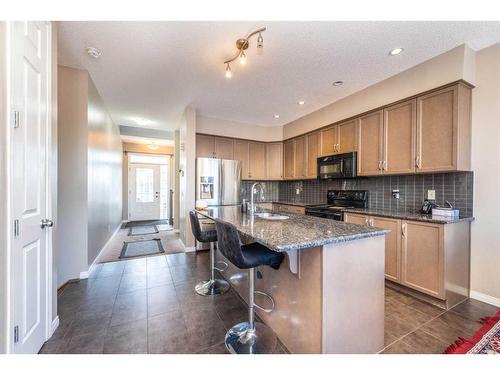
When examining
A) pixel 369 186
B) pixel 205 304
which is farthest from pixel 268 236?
pixel 369 186

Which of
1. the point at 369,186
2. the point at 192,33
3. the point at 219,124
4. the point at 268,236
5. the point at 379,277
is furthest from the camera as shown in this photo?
the point at 219,124

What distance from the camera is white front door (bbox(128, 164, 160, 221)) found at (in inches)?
289

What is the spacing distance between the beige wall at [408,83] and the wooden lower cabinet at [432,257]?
159 cm

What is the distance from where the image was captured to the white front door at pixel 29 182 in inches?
48.6

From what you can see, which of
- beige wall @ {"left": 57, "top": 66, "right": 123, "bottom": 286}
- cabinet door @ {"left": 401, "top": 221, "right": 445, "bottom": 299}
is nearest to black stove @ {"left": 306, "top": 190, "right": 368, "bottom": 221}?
cabinet door @ {"left": 401, "top": 221, "right": 445, "bottom": 299}

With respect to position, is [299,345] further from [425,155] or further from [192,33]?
[192,33]

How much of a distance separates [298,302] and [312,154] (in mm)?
3241

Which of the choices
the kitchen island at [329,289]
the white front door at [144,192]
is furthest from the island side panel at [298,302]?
the white front door at [144,192]

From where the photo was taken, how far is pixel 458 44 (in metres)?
2.17

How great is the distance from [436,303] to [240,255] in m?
2.26

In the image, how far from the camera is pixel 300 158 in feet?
14.8

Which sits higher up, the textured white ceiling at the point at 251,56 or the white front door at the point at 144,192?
the textured white ceiling at the point at 251,56

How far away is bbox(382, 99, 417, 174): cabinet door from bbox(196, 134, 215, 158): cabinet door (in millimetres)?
3126

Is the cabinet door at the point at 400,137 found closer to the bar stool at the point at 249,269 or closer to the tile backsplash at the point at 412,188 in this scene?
the tile backsplash at the point at 412,188
